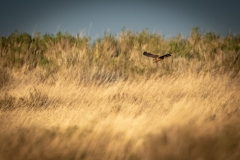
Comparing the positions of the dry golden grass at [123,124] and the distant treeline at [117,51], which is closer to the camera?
the dry golden grass at [123,124]

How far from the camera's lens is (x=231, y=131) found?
3363 mm

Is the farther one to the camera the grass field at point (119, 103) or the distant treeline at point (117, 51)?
the distant treeline at point (117, 51)

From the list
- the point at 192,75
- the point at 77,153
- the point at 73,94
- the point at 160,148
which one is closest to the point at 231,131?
the point at 160,148

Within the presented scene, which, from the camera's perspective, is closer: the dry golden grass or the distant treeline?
the dry golden grass

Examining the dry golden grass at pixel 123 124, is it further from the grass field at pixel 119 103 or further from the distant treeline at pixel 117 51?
the distant treeline at pixel 117 51

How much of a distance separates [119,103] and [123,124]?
1.45m

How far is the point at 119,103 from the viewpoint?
5.11 meters

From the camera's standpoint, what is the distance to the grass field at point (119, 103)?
3035 mm

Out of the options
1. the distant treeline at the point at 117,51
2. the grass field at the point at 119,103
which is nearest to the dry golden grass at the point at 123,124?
the grass field at the point at 119,103

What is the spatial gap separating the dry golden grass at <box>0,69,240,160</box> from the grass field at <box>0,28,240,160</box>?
0.01 meters

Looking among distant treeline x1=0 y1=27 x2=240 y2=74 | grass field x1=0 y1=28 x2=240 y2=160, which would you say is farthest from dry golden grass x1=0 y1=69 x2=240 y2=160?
distant treeline x1=0 y1=27 x2=240 y2=74

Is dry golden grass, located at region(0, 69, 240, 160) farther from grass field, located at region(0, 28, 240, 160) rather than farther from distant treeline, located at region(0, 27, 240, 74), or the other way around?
distant treeline, located at region(0, 27, 240, 74)

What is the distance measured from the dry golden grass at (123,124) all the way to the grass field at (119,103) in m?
0.01

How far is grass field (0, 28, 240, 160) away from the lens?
3.04 meters
